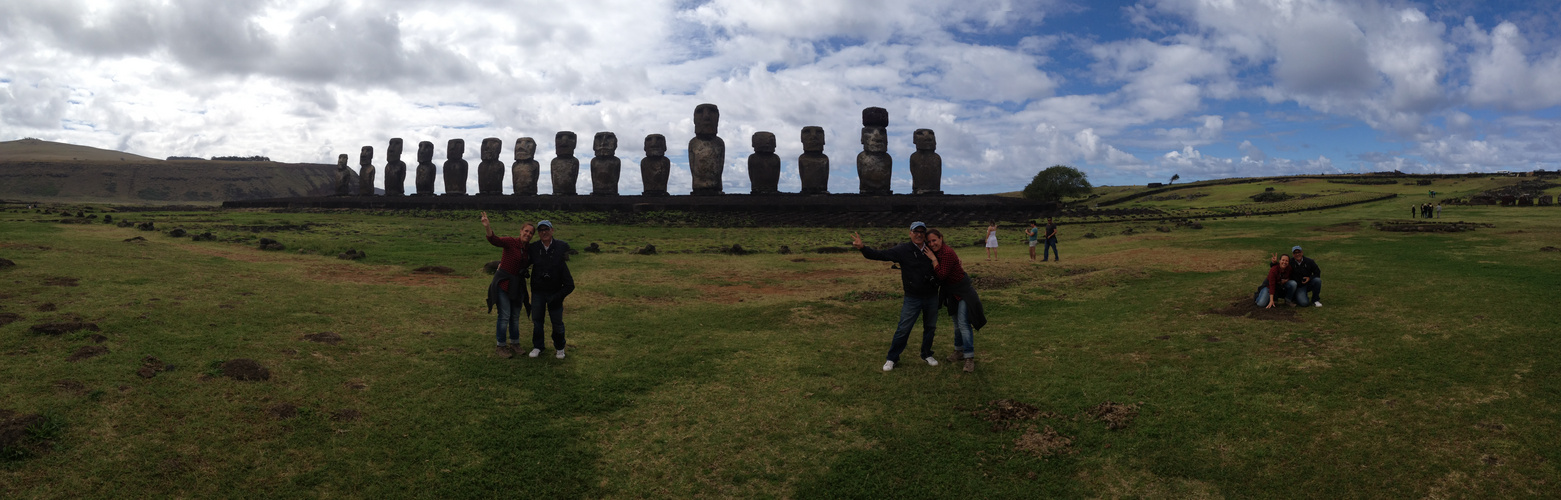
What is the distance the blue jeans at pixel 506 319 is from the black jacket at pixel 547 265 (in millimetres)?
492

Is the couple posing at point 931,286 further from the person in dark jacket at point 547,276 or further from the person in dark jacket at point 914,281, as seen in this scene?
the person in dark jacket at point 547,276

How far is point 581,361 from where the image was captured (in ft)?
29.7

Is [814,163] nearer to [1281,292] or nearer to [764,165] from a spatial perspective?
[764,165]

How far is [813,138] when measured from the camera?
37188 millimetres

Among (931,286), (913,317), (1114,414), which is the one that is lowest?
(1114,414)

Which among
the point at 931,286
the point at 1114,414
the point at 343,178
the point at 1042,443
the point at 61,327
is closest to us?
the point at 1042,443

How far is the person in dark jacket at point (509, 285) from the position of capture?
8.57 metres

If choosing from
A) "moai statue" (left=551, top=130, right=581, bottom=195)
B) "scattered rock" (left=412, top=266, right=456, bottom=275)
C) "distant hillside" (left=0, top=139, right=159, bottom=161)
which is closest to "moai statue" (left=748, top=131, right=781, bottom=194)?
"moai statue" (left=551, top=130, right=581, bottom=195)

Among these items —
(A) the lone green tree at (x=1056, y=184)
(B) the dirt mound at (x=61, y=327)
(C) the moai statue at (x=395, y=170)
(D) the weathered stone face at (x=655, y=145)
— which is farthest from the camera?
(A) the lone green tree at (x=1056, y=184)

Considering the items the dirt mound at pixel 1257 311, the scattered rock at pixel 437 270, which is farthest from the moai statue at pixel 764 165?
the dirt mound at pixel 1257 311

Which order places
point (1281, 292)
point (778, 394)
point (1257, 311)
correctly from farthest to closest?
point (1281, 292), point (1257, 311), point (778, 394)

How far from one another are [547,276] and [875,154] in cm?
2955

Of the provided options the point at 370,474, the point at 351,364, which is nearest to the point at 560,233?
the point at 351,364

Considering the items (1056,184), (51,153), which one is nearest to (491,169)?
(1056,184)
